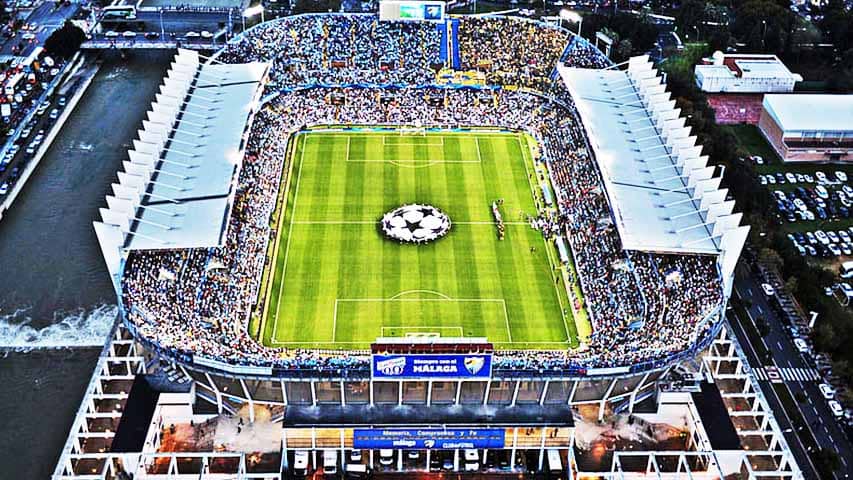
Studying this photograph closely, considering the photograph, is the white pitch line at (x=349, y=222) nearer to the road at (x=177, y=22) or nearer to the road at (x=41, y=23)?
the road at (x=177, y=22)

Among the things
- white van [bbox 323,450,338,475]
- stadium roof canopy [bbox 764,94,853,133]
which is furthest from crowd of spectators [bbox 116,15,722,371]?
stadium roof canopy [bbox 764,94,853,133]

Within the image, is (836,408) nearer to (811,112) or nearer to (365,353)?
(365,353)

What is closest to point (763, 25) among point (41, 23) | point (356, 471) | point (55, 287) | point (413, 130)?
point (413, 130)

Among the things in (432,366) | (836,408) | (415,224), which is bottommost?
(836,408)

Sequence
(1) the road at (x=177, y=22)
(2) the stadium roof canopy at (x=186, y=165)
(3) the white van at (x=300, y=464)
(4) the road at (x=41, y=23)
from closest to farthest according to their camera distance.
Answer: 1. (3) the white van at (x=300, y=464)
2. (2) the stadium roof canopy at (x=186, y=165)
3. (4) the road at (x=41, y=23)
4. (1) the road at (x=177, y=22)

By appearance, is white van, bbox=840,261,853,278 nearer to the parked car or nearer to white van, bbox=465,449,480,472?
the parked car

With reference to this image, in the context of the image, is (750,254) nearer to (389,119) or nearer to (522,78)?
(522,78)

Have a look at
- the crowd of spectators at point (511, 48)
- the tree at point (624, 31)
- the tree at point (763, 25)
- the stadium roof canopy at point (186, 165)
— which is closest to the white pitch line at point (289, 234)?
the stadium roof canopy at point (186, 165)
